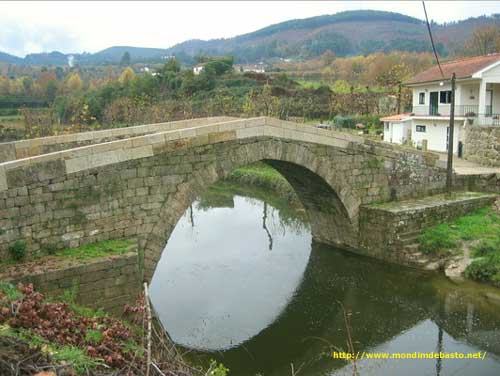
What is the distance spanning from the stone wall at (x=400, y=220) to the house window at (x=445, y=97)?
10.7 metres

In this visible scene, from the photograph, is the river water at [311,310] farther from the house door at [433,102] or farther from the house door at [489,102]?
the house door at [433,102]

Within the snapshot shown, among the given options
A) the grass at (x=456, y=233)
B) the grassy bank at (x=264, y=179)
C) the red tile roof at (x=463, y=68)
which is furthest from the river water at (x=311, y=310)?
the red tile roof at (x=463, y=68)

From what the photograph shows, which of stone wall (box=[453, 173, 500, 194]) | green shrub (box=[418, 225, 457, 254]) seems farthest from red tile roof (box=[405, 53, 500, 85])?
green shrub (box=[418, 225, 457, 254])

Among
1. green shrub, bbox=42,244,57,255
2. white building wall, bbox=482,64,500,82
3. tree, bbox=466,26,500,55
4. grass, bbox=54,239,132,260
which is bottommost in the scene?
grass, bbox=54,239,132,260

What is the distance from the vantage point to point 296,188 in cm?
1537

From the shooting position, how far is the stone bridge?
29.0 feet

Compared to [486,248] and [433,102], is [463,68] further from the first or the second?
→ [486,248]

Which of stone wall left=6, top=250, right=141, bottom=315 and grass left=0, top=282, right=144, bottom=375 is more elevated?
grass left=0, top=282, right=144, bottom=375

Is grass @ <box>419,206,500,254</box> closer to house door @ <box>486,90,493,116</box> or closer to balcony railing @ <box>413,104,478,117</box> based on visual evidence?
balcony railing @ <box>413,104,478,117</box>

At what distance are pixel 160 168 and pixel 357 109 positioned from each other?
31.6 metres

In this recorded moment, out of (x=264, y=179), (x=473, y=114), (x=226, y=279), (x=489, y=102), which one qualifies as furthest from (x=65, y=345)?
(x=489, y=102)

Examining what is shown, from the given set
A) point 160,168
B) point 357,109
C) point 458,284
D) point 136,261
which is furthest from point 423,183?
point 357,109

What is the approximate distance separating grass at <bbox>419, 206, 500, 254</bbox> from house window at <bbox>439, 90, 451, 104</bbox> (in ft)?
37.4

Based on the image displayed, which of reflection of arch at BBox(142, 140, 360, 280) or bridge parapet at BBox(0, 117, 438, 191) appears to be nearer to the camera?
bridge parapet at BBox(0, 117, 438, 191)
